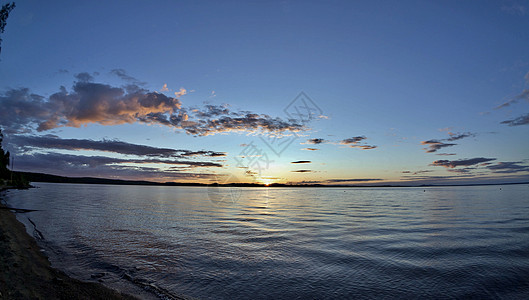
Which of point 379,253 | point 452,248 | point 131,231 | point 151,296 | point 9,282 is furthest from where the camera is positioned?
point 131,231

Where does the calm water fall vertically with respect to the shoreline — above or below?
below

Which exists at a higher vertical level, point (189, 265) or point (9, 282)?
point (9, 282)

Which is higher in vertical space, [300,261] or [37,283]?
[37,283]

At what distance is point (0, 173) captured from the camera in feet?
346

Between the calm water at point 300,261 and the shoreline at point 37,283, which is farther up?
the shoreline at point 37,283

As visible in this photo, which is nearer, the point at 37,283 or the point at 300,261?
the point at 37,283

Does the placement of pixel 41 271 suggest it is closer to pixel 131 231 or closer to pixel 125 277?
pixel 125 277

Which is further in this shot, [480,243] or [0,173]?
[0,173]

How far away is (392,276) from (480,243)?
12.9m

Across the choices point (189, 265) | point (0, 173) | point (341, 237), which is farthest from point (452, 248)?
point (0, 173)

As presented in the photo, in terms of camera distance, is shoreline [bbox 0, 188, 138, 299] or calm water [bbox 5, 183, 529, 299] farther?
calm water [bbox 5, 183, 529, 299]

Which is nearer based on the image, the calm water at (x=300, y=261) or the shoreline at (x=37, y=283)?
the shoreline at (x=37, y=283)

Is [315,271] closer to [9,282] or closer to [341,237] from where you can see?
[341,237]

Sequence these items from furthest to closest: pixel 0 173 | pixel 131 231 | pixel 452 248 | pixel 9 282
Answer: pixel 0 173, pixel 131 231, pixel 452 248, pixel 9 282
